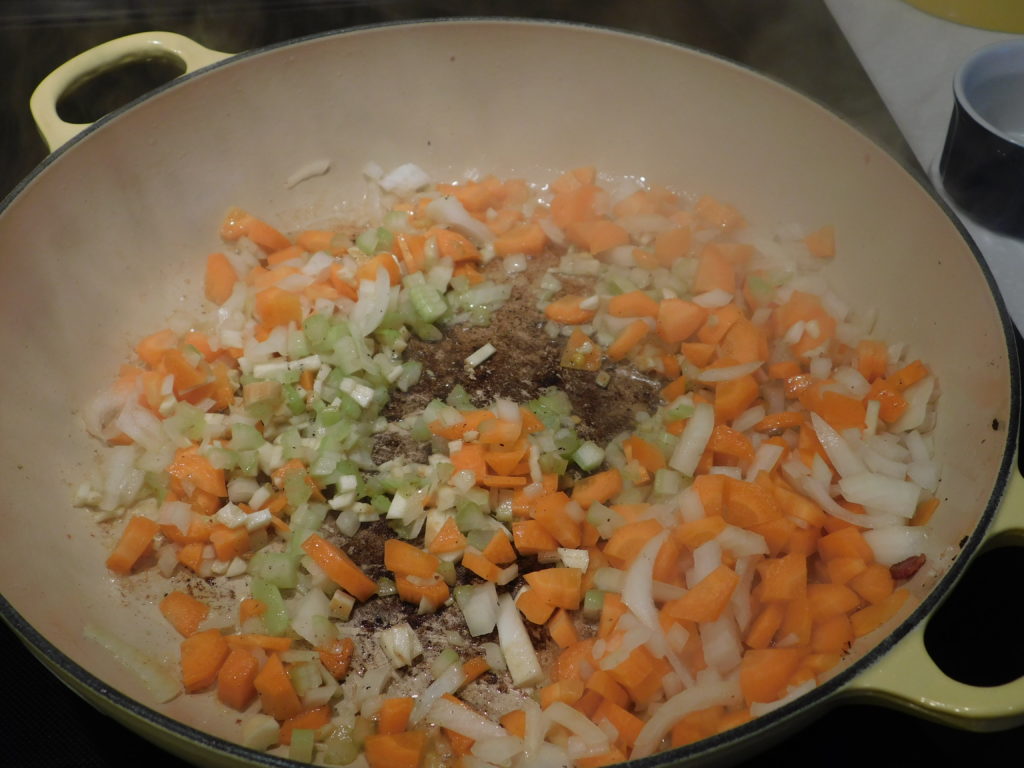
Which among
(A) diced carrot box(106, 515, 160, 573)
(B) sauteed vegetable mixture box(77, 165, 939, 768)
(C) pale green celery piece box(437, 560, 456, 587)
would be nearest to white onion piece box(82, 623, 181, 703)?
(B) sauteed vegetable mixture box(77, 165, 939, 768)

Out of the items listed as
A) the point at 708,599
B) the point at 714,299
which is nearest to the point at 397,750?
the point at 708,599

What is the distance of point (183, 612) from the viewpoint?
4.68 ft

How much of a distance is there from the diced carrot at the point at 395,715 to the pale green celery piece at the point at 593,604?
333 millimetres

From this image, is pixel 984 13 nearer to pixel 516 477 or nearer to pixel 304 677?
pixel 516 477

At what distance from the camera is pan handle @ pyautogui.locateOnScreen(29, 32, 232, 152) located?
1.76 meters

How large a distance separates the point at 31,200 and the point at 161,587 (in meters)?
0.84

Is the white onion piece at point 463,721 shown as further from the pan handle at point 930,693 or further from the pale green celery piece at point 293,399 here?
the pale green celery piece at point 293,399

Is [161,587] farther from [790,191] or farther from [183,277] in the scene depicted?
[790,191]

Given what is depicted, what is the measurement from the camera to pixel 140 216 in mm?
1870

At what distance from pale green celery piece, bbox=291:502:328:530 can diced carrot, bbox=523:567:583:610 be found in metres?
0.43

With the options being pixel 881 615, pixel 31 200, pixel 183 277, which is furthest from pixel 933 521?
pixel 31 200

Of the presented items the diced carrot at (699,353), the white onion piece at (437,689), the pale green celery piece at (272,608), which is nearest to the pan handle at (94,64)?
the pale green celery piece at (272,608)

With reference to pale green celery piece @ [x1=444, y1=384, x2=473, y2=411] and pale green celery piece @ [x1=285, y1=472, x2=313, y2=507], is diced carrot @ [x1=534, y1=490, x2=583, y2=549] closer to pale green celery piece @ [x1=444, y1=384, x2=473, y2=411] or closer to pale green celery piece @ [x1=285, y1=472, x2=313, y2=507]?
pale green celery piece @ [x1=444, y1=384, x2=473, y2=411]

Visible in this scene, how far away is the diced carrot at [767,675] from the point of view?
1196 millimetres
